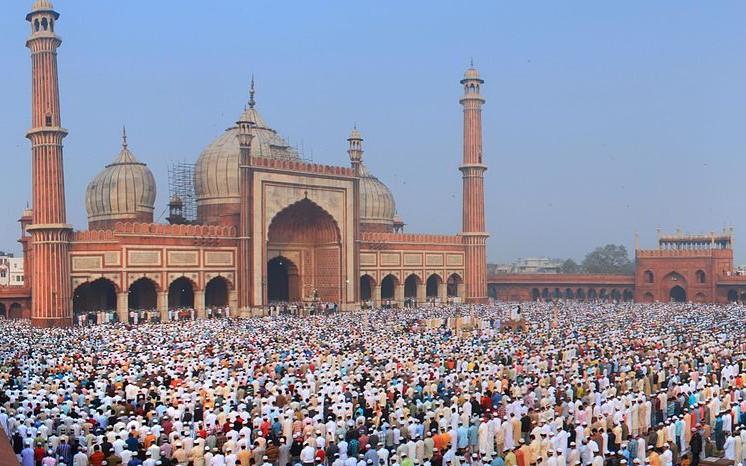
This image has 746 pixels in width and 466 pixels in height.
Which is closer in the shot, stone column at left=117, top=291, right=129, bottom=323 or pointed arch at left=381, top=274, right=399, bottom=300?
stone column at left=117, top=291, right=129, bottom=323

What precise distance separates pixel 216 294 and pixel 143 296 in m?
3.61

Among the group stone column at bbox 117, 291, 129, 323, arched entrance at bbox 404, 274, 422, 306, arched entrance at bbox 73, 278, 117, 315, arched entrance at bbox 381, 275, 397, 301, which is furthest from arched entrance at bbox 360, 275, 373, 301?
stone column at bbox 117, 291, 129, 323

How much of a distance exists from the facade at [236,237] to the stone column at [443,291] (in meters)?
0.06

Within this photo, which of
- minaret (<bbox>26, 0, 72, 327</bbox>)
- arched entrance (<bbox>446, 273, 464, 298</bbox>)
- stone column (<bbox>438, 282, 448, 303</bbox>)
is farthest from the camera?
arched entrance (<bbox>446, 273, 464, 298</bbox>)

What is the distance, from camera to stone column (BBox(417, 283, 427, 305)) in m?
44.6

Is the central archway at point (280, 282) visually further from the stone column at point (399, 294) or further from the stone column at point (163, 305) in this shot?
the stone column at point (163, 305)

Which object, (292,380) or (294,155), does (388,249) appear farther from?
(292,380)

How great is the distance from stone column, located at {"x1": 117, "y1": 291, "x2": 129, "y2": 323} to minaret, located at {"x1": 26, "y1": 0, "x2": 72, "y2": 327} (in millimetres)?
2038

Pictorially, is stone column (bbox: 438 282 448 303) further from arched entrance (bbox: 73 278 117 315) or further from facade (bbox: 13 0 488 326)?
arched entrance (bbox: 73 278 117 315)

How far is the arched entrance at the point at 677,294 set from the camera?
150 ft

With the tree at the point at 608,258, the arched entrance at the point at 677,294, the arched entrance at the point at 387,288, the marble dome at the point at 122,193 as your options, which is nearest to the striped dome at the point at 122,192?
the marble dome at the point at 122,193

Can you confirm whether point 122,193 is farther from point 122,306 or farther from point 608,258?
point 608,258

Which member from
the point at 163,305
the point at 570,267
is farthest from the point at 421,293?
the point at 570,267

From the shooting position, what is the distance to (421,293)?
4478 centimetres
